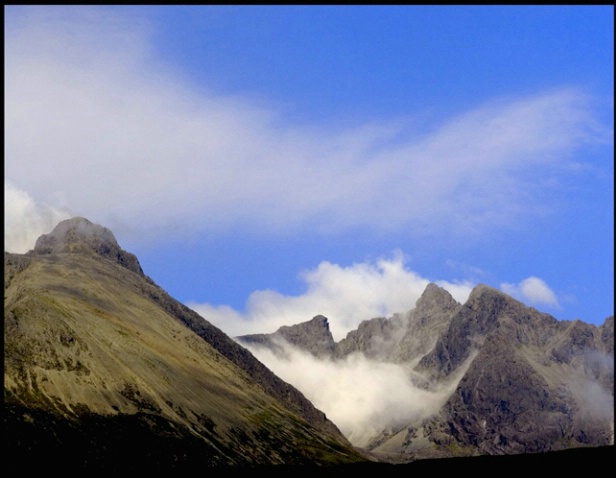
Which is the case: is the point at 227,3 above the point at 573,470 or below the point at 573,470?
above

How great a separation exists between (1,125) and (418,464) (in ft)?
440

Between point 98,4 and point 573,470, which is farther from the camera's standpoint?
point 573,470

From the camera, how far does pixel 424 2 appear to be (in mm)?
39406

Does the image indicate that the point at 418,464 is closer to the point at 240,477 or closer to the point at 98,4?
the point at 240,477

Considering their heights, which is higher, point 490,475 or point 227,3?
point 227,3

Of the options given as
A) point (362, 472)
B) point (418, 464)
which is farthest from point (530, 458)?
point (362, 472)

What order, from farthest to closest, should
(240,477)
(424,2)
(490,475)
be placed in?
(240,477)
(490,475)
(424,2)

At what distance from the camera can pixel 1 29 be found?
44438 millimetres

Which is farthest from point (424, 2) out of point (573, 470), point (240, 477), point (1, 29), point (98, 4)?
point (240, 477)

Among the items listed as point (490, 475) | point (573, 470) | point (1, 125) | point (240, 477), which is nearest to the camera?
point (1, 125)

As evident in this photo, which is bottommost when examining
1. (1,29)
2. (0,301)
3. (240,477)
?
(240,477)

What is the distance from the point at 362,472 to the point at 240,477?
25960mm

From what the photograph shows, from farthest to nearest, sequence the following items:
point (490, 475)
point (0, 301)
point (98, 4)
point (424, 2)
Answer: point (490, 475) < point (0, 301) < point (98, 4) < point (424, 2)

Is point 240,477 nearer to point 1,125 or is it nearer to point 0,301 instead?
point 0,301
